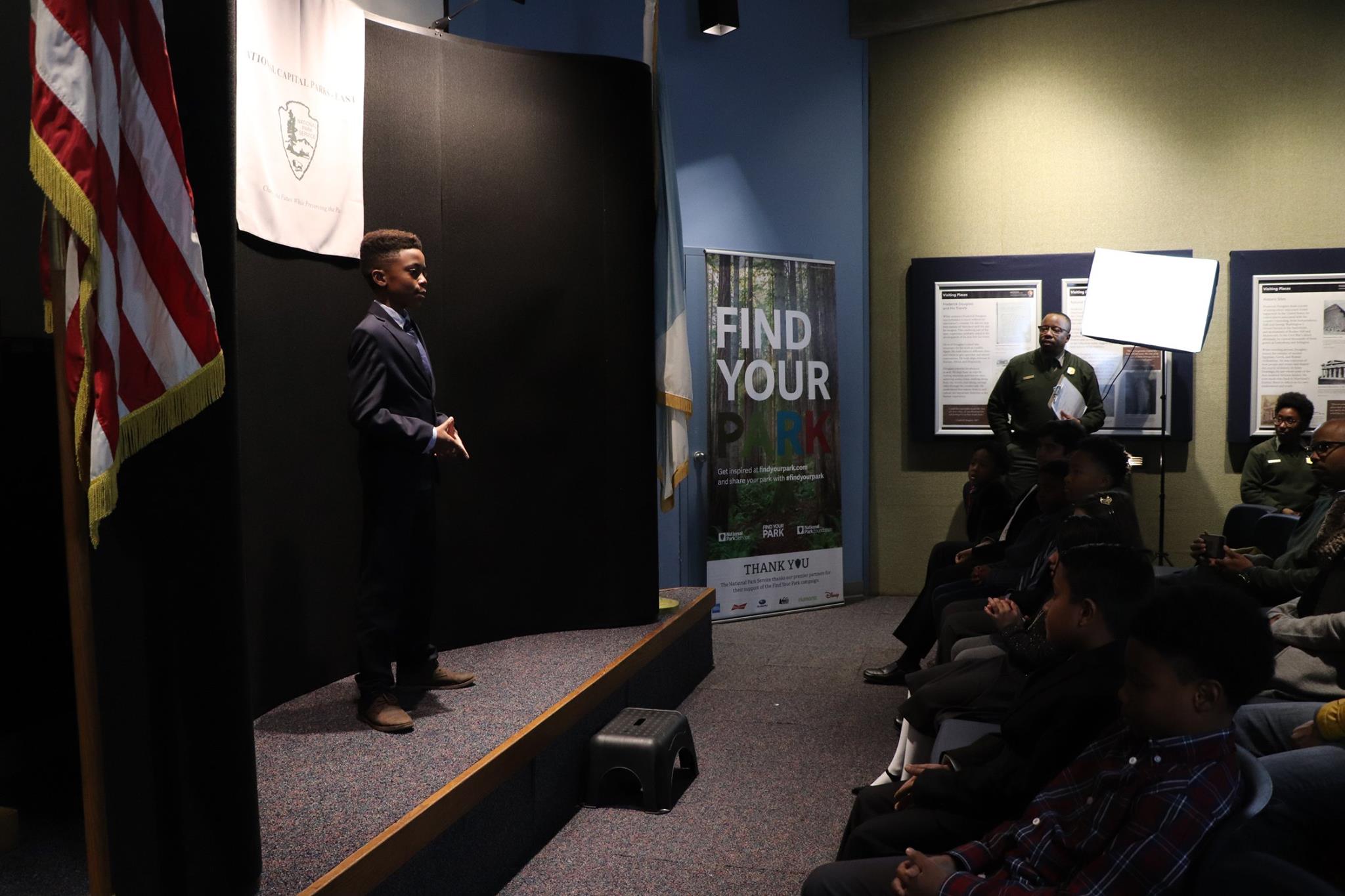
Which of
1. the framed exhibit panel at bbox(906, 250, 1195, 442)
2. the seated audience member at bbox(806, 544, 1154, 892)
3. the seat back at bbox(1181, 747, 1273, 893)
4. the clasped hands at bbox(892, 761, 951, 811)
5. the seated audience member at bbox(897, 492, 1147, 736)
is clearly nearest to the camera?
the seat back at bbox(1181, 747, 1273, 893)

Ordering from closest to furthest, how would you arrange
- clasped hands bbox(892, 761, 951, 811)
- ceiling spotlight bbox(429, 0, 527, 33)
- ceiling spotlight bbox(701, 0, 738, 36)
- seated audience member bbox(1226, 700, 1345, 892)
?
seated audience member bbox(1226, 700, 1345, 892) → clasped hands bbox(892, 761, 951, 811) → ceiling spotlight bbox(429, 0, 527, 33) → ceiling spotlight bbox(701, 0, 738, 36)

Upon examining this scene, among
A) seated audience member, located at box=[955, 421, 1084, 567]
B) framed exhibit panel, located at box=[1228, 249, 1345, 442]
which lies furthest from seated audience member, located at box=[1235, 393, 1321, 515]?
seated audience member, located at box=[955, 421, 1084, 567]

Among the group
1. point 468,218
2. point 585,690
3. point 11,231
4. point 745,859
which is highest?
point 468,218

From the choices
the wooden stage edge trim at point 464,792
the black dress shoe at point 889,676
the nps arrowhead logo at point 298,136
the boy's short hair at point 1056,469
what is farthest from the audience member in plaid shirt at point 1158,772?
the black dress shoe at point 889,676

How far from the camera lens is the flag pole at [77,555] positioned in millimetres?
1834

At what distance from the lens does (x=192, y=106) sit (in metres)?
2.01

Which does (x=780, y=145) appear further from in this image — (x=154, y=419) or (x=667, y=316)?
(x=154, y=419)

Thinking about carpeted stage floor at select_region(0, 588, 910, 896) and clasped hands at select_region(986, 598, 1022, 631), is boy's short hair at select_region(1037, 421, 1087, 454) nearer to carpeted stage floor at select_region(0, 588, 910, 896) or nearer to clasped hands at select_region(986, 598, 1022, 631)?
carpeted stage floor at select_region(0, 588, 910, 896)

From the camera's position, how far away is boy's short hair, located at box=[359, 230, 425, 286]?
3.20 m

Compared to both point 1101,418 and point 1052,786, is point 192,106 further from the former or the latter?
point 1101,418

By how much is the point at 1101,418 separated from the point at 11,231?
17.1 feet

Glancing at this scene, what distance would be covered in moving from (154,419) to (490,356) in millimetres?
2376

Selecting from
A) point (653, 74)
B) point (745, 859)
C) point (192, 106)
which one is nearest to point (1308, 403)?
point (653, 74)

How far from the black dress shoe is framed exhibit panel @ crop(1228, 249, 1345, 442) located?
2789 mm
